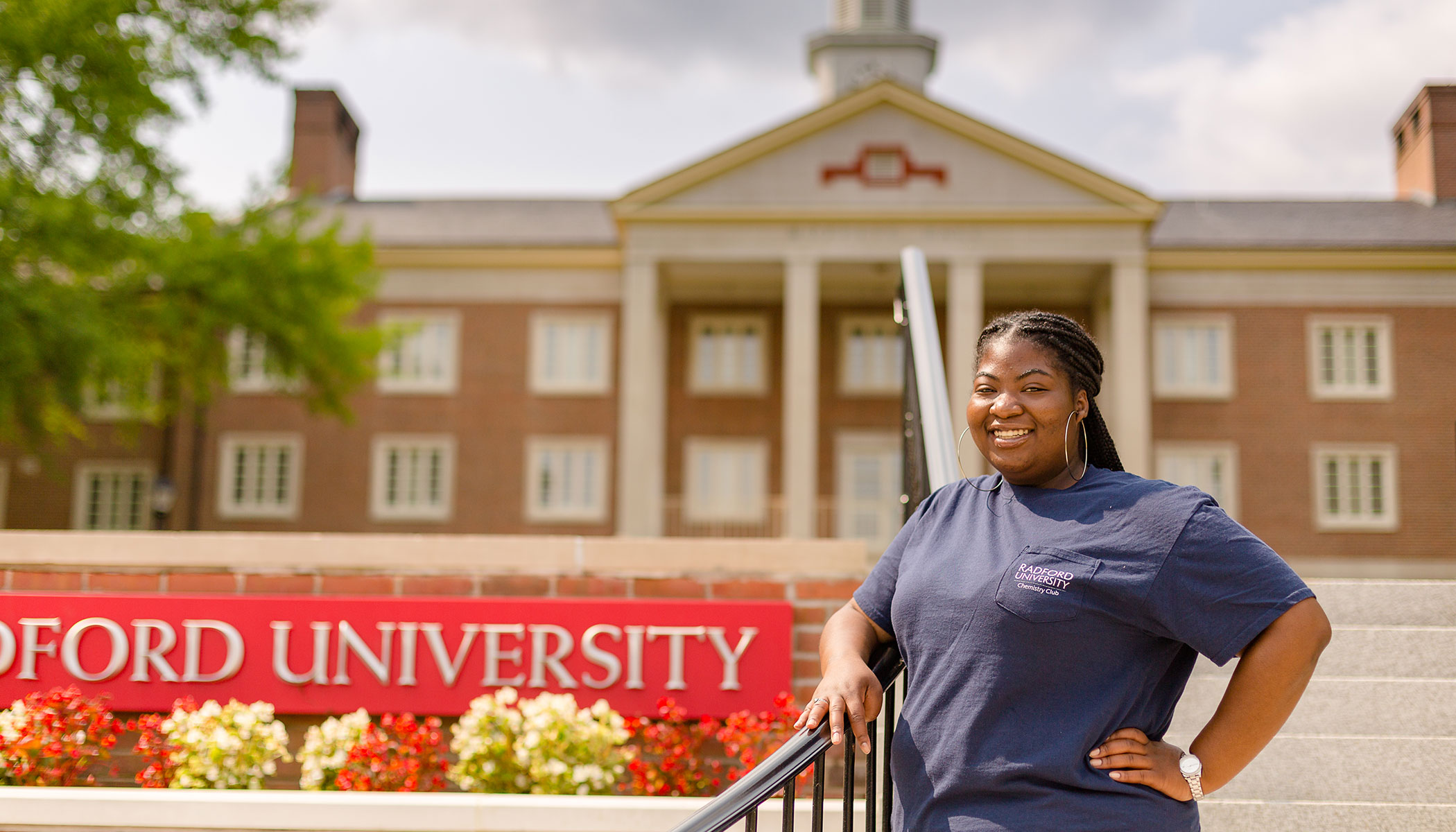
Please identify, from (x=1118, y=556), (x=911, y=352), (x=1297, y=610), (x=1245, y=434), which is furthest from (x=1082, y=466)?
(x=1245, y=434)

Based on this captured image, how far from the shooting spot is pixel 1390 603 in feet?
13.9

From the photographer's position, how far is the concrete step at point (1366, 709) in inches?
143

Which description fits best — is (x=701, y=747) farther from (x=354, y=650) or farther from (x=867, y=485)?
(x=867, y=485)

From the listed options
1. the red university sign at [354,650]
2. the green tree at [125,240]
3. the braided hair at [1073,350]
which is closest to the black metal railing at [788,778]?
the braided hair at [1073,350]

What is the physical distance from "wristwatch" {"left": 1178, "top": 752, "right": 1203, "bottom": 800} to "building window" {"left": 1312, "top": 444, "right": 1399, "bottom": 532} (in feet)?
82.4

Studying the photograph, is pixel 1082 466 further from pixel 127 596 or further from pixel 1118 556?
pixel 127 596

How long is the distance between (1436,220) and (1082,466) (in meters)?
27.8

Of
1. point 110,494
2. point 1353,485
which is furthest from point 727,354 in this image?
point 110,494

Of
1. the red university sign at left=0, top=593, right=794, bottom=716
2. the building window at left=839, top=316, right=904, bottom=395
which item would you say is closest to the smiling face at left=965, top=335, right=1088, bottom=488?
the red university sign at left=0, top=593, right=794, bottom=716

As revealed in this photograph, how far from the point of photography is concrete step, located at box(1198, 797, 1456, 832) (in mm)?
3234

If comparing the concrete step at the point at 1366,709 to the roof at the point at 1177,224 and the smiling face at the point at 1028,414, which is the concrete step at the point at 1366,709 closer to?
the smiling face at the point at 1028,414

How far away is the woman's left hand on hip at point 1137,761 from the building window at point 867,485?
22.6m

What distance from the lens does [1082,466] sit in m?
1.96

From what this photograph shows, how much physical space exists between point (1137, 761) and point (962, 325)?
20833 millimetres
